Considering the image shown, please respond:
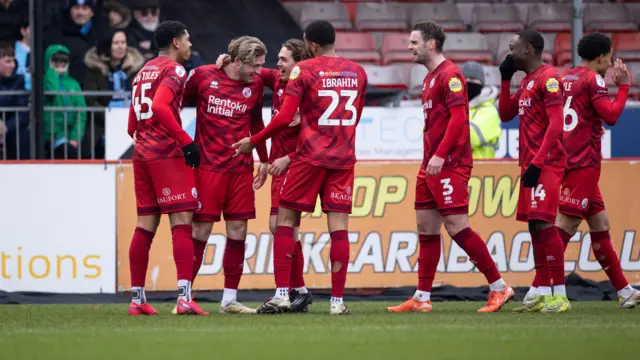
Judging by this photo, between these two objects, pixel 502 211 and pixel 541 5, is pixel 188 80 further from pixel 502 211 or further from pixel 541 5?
pixel 541 5

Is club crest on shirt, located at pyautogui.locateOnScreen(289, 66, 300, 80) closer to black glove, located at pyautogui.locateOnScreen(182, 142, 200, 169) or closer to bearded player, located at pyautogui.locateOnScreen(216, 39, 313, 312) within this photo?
bearded player, located at pyautogui.locateOnScreen(216, 39, 313, 312)

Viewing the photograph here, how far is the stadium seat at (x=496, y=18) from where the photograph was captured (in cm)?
1780

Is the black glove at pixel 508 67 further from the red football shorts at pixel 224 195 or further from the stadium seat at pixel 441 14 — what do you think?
the stadium seat at pixel 441 14

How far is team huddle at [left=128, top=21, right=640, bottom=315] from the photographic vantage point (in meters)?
8.01

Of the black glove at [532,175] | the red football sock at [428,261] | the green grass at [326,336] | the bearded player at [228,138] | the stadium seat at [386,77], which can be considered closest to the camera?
the green grass at [326,336]

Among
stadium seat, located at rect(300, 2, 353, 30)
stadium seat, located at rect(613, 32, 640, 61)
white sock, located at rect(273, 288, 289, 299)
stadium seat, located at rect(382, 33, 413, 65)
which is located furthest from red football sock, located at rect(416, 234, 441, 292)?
stadium seat, located at rect(613, 32, 640, 61)

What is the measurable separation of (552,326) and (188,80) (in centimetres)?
341

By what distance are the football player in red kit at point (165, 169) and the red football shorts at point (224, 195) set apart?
19 cm

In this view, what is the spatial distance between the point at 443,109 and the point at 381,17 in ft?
32.3

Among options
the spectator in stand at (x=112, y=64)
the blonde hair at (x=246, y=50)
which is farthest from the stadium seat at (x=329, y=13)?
the blonde hair at (x=246, y=50)

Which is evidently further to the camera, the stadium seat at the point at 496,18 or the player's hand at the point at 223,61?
the stadium seat at the point at 496,18

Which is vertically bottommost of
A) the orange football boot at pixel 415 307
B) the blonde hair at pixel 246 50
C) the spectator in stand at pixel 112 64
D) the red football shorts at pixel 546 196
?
the orange football boot at pixel 415 307

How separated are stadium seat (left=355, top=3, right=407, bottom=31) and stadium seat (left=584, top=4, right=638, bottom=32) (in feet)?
9.88

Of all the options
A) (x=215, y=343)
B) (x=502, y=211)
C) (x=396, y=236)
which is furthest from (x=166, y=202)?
(x=502, y=211)
